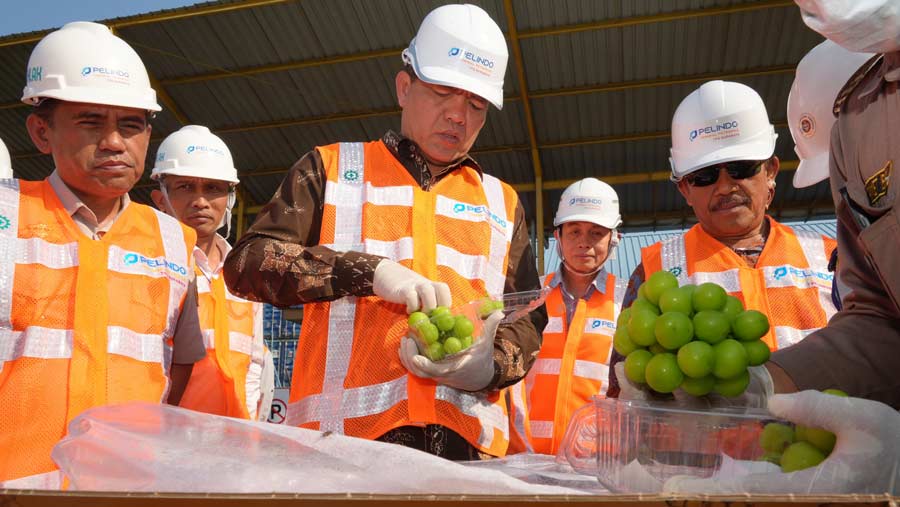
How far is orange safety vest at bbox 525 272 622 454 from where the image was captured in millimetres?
5492

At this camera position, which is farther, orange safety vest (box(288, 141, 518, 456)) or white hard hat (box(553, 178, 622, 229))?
white hard hat (box(553, 178, 622, 229))

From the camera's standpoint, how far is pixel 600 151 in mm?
16406

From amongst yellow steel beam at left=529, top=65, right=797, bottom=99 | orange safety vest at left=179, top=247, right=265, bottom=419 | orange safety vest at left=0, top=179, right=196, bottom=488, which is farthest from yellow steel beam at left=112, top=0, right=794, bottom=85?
orange safety vest at left=0, top=179, right=196, bottom=488

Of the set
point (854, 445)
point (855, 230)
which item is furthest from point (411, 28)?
point (854, 445)

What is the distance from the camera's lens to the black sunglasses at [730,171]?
3.68 meters

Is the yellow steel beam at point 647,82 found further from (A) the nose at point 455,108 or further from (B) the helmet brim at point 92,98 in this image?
(B) the helmet brim at point 92,98

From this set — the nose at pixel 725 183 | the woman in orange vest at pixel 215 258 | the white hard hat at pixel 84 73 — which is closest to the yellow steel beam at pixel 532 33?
the woman in orange vest at pixel 215 258

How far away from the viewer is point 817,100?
3.18m

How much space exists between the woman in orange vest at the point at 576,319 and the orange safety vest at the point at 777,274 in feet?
5.11

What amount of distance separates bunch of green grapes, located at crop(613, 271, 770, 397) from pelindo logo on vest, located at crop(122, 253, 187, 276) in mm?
2161

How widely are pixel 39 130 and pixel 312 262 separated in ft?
4.66

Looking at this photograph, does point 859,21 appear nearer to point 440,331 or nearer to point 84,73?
point 440,331

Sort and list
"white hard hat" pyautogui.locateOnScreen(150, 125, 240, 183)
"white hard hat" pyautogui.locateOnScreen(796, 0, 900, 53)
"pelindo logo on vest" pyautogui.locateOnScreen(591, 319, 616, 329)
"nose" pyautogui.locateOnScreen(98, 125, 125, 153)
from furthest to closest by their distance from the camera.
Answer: "pelindo logo on vest" pyautogui.locateOnScreen(591, 319, 616, 329) → "white hard hat" pyautogui.locateOnScreen(150, 125, 240, 183) → "nose" pyautogui.locateOnScreen(98, 125, 125, 153) → "white hard hat" pyautogui.locateOnScreen(796, 0, 900, 53)

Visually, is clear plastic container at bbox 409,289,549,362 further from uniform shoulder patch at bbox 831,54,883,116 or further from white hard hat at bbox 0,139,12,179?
white hard hat at bbox 0,139,12,179
